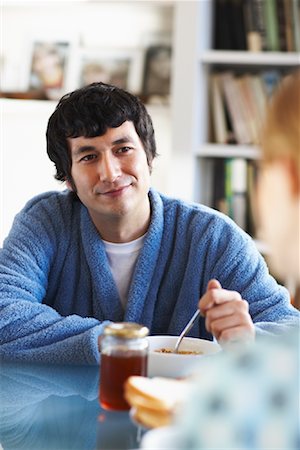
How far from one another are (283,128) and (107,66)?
281 cm

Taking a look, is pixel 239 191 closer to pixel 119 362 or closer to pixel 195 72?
pixel 195 72

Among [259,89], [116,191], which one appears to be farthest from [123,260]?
[259,89]

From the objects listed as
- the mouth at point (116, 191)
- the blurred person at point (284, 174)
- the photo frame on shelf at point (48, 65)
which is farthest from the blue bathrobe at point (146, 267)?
the photo frame on shelf at point (48, 65)

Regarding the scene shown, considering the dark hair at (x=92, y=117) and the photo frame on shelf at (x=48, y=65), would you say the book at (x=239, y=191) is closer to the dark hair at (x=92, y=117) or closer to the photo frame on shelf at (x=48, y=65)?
the photo frame on shelf at (x=48, y=65)

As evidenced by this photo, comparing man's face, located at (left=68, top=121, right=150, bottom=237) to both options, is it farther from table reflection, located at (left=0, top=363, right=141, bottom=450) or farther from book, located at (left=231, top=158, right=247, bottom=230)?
book, located at (left=231, top=158, right=247, bottom=230)

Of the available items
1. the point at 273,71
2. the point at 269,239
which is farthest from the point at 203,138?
the point at 269,239

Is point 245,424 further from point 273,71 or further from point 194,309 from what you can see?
point 273,71

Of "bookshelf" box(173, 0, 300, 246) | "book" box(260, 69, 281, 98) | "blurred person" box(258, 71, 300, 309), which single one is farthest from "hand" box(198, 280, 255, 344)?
"book" box(260, 69, 281, 98)

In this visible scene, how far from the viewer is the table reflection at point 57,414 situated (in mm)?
964

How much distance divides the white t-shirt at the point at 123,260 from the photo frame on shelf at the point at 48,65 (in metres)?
1.58

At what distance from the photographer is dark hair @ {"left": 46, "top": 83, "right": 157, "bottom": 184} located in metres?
1.85

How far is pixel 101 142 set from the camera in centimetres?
185

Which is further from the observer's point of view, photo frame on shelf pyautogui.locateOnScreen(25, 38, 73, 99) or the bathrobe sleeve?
photo frame on shelf pyautogui.locateOnScreen(25, 38, 73, 99)

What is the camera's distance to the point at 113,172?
6.04ft
